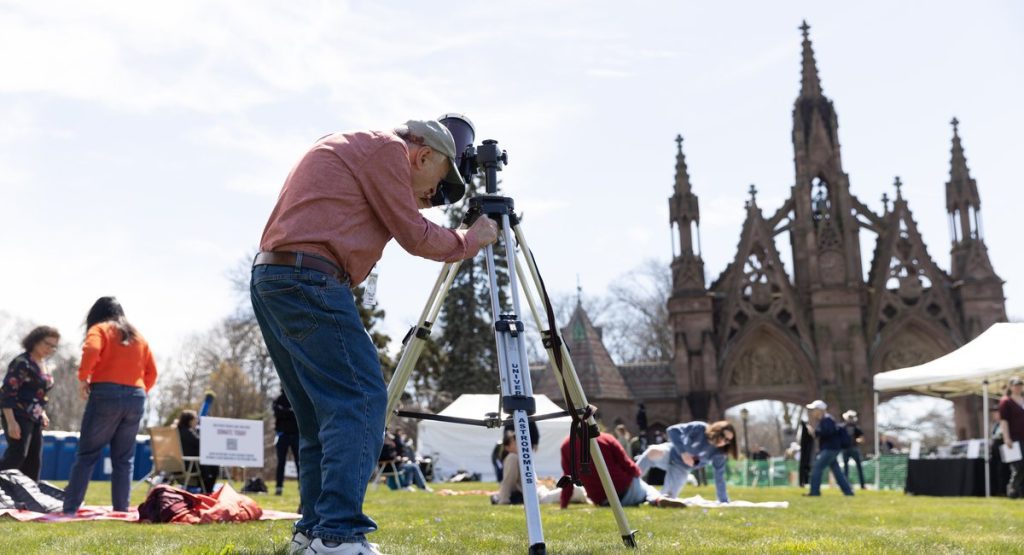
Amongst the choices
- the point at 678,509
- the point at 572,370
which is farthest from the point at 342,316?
the point at 678,509

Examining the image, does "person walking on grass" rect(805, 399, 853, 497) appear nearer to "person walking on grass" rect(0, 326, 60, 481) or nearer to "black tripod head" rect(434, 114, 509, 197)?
"person walking on grass" rect(0, 326, 60, 481)

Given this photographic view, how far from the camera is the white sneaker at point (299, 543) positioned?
4.25 m

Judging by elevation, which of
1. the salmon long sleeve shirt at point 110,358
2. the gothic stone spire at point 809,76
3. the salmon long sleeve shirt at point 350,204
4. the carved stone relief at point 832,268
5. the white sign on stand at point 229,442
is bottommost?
the white sign on stand at point 229,442

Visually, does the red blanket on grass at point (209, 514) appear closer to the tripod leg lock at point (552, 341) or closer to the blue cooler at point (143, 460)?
the tripod leg lock at point (552, 341)

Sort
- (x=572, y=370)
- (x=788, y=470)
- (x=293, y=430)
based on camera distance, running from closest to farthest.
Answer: (x=572, y=370) → (x=293, y=430) → (x=788, y=470)

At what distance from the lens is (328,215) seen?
4.14 m

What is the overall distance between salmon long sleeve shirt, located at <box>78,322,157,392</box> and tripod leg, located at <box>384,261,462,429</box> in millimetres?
3958

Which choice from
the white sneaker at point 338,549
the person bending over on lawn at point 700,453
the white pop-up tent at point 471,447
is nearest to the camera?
the white sneaker at point 338,549

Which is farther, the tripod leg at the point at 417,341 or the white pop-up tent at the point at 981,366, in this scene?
the white pop-up tent at the point at 981,366

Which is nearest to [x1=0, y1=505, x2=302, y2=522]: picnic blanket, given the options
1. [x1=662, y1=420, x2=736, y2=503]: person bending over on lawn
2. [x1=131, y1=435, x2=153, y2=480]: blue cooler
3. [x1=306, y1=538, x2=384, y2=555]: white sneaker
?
[x1=306, y1=538, x2=384, y2=555]: white sneaker

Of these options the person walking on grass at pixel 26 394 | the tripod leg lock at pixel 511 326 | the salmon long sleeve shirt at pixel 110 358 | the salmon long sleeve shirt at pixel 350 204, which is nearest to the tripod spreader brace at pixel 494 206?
the tripod leg lock at pixel 511 326

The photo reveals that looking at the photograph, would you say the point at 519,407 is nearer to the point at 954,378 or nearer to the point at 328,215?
the point at 328,215

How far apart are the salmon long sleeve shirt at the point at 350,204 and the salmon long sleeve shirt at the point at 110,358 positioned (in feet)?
15.0

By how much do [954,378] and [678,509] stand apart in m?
10.3
